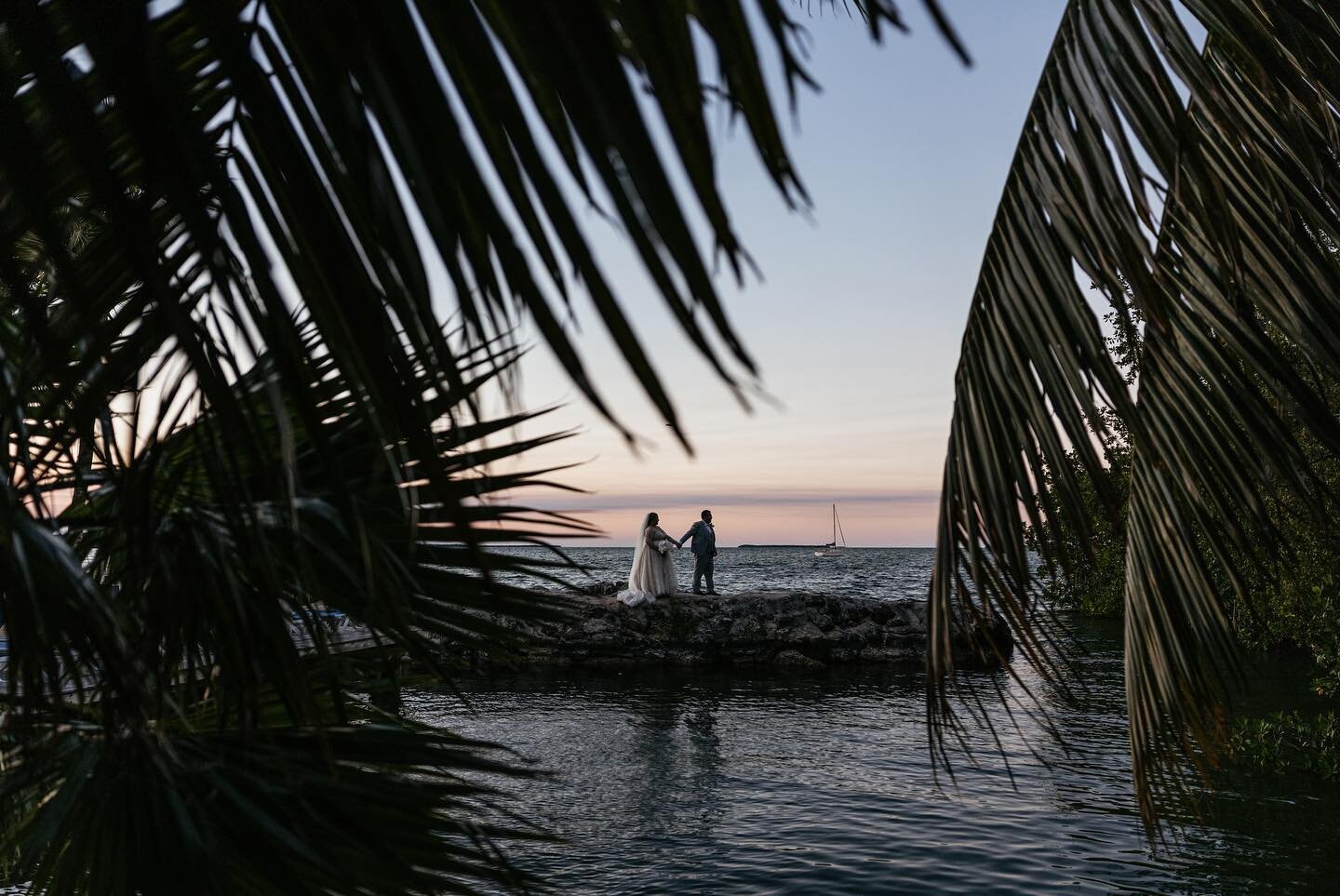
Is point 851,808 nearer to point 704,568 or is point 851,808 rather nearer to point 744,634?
point 744,634

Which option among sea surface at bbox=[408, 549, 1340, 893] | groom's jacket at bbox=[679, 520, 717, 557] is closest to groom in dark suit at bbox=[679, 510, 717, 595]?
groom's jacket at bbox=[679, 520, 717, 557]

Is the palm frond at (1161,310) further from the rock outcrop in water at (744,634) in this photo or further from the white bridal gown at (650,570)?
the white bridal gown at (650,570)

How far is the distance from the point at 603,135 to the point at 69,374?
1.25 ft

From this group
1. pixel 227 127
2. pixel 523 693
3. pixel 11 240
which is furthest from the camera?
pixel 523 693

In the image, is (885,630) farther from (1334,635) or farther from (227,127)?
(227,127)

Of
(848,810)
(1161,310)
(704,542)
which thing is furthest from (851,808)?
(704,542)

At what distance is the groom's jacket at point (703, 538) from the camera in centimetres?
2094

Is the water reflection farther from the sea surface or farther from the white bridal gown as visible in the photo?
the white bridal gown

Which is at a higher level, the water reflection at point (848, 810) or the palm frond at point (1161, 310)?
the palm frond at point (1161, 310)

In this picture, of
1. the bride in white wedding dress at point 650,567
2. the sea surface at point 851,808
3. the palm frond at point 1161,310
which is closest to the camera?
the palm frond at point 1161,310

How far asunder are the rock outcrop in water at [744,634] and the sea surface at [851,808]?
3.35 m

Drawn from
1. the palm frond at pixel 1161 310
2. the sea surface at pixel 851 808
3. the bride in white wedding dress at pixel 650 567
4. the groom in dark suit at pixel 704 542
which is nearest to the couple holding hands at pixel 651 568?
the bride in white wedding dress at pixel 650 567

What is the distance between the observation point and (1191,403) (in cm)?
236

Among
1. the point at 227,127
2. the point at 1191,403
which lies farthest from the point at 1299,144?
the point at 227,127
